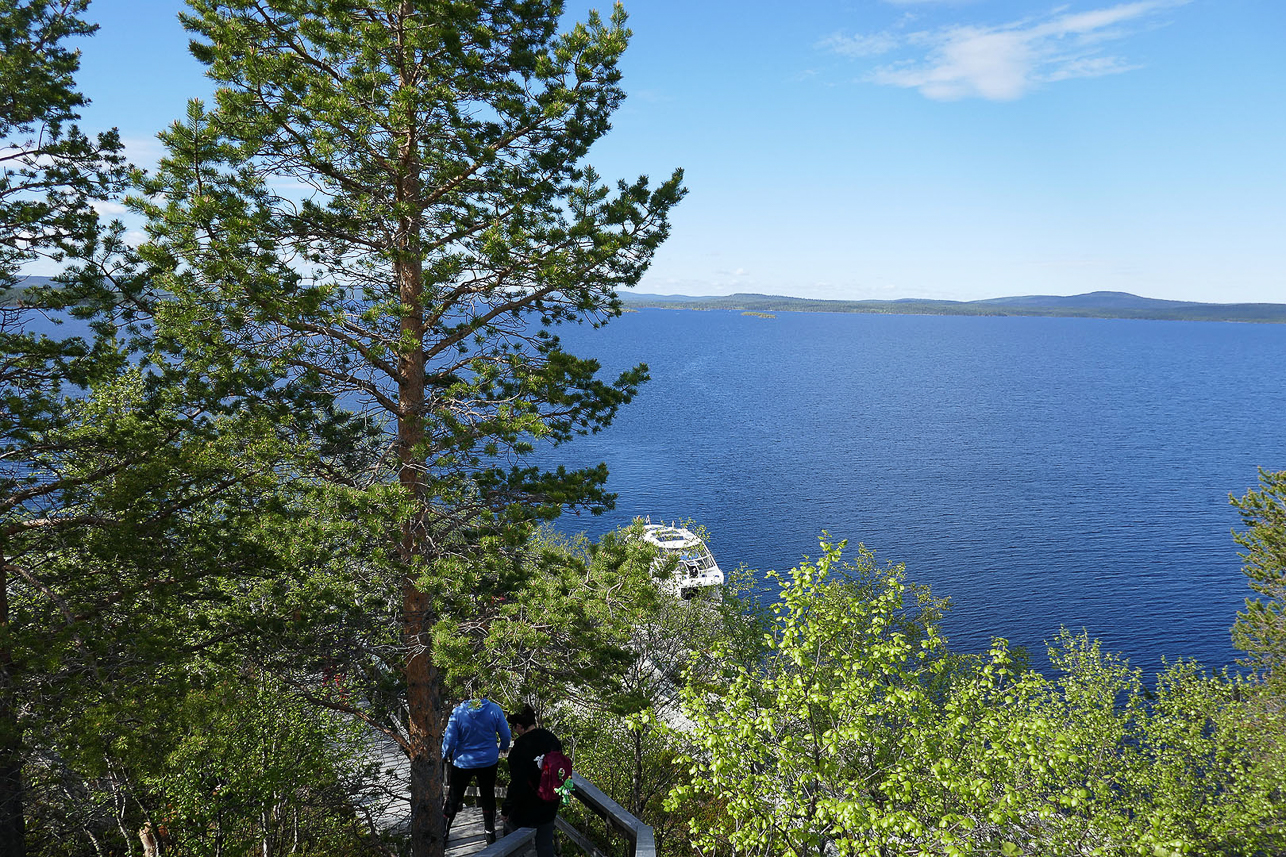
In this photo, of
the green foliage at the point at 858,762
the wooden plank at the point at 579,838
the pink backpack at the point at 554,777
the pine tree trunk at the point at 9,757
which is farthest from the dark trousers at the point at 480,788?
the pine tree trunk at the point at 9,757

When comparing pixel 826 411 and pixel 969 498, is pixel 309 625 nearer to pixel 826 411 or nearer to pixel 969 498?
pixel 969 498

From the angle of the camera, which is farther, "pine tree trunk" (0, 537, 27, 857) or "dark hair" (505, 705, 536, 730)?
"dark hair" (505, 705, 536, 730)

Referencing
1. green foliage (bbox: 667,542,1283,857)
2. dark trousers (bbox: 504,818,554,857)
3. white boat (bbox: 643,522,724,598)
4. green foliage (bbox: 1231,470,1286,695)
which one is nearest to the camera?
dark trousers (bbox: 504,818,554,857)

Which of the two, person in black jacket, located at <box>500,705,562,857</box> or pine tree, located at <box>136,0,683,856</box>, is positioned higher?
pine tree, located at <box>136,0,683,856</box>

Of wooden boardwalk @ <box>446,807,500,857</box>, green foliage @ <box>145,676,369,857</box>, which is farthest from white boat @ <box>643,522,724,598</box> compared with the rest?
green foliage @ <box>145,676,369,857</box>

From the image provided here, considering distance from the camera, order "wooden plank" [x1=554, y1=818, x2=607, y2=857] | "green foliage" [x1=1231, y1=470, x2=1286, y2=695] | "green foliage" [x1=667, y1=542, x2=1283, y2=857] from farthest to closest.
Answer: "green foliage" [x1=1231, y1=470, x2=1286, y2=695] < "green foliage" [x1=667, y1=542, x2=1283, y2=857] < "wooden plank" [x1=554, y1=818, x2=607, y2=857]

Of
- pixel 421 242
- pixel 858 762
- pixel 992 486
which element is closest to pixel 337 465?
pixel 421 242

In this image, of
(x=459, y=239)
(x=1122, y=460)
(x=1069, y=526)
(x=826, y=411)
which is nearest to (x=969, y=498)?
(x=1069, y=526)

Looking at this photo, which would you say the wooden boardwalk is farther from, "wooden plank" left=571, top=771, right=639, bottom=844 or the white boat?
the white boat

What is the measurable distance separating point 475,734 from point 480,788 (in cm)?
71

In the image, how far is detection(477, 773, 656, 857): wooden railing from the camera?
7.45m

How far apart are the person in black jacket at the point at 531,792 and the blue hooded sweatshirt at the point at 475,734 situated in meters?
1.33

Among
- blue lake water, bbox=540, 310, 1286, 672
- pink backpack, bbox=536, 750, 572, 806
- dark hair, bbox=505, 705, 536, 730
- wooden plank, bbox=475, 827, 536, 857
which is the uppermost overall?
dark hair, bbox=505, 705, 536, 730

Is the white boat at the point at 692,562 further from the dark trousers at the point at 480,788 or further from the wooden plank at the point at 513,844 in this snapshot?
the wooden plank at the point at 513,844
